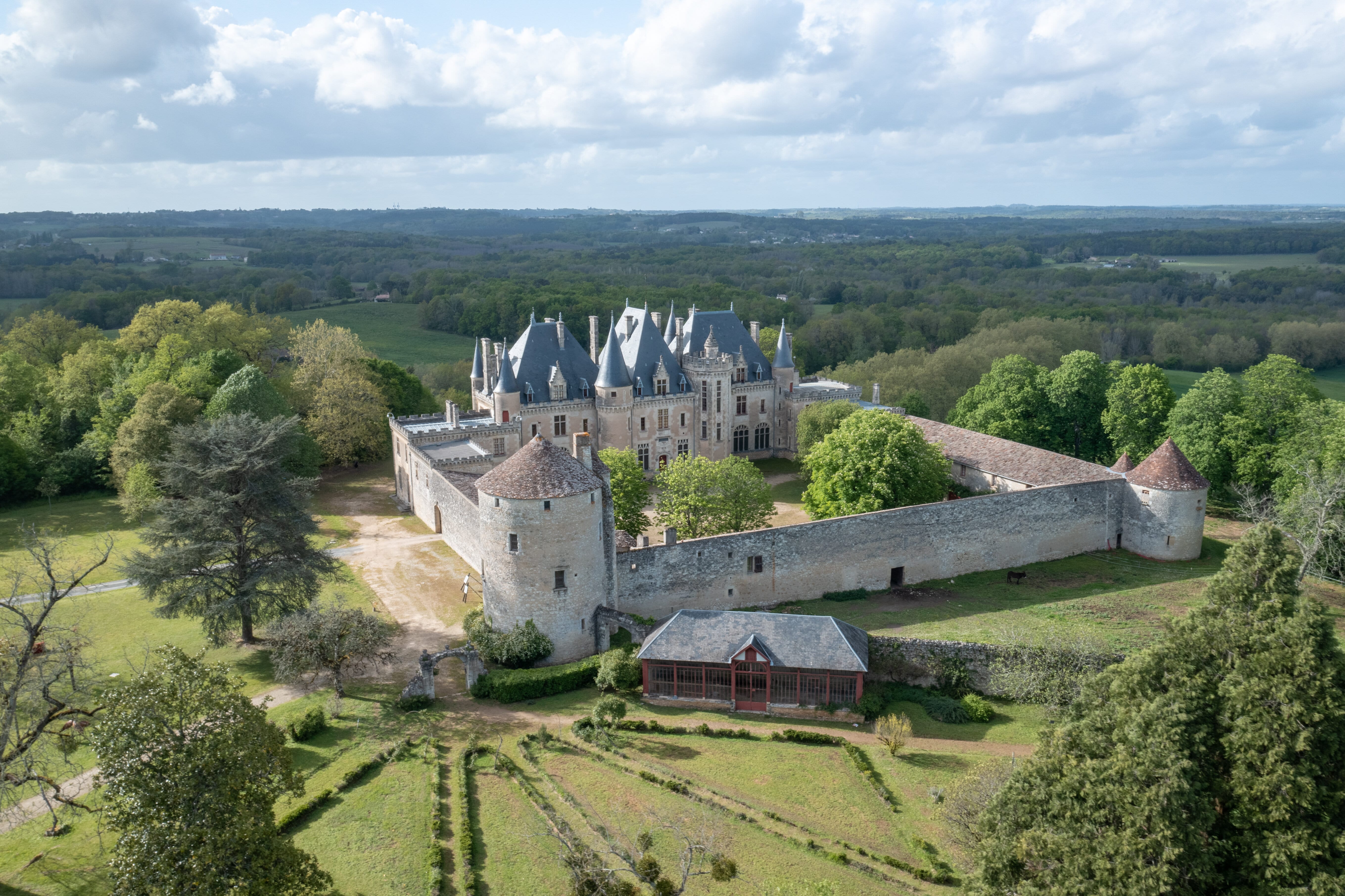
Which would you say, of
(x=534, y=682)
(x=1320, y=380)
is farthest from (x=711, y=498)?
(x=1320, y=380)

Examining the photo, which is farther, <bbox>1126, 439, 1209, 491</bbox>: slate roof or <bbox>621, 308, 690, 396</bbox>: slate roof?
<bbox>621, 308, 690, 396</bbox>: slate roof

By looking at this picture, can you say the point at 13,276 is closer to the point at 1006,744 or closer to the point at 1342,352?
the point at 1006,744

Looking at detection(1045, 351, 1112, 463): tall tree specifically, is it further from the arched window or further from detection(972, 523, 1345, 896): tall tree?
detection(972, 523, 1345, 896): tall tree

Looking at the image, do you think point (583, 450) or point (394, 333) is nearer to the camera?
point (583, 450)

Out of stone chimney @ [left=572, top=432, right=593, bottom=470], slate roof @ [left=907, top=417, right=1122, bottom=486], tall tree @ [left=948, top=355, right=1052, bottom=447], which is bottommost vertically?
slate roof @ [left=907, top=417, right=1122, bottom=486]

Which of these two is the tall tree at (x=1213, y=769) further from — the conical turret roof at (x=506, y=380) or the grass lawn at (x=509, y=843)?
the conical turret roof at (x=506, y=380)

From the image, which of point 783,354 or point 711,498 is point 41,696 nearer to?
point 711,498

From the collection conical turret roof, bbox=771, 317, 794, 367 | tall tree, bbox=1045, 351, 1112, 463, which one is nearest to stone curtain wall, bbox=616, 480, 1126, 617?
tall tree, bbox=1045, 351, 1112, 463

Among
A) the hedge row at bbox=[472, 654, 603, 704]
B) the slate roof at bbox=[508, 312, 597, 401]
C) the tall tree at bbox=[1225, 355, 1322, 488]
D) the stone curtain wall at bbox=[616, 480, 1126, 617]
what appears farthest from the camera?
the slate roof at bbox=[508, 312, 597, 401]
